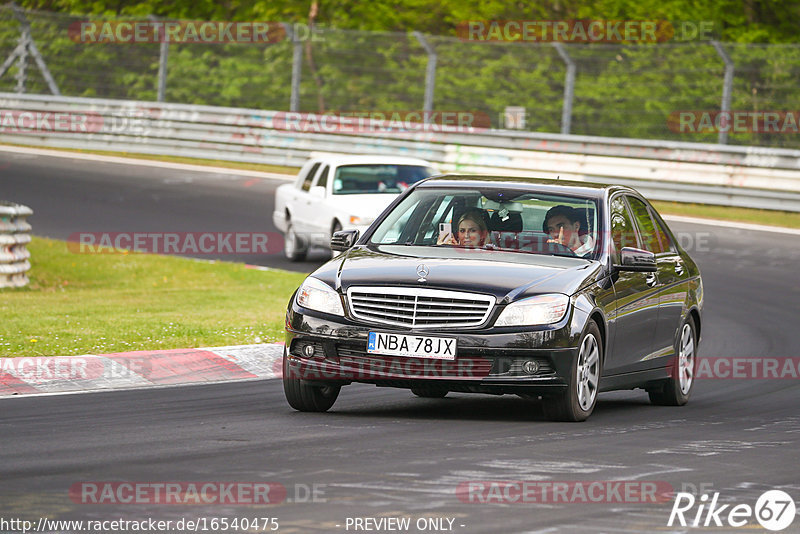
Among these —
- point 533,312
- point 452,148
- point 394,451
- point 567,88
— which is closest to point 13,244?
point 533,312

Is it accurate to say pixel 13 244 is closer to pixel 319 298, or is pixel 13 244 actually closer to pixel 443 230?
pixel 443 230

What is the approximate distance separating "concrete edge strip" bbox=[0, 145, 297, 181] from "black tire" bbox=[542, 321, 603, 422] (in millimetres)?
21503

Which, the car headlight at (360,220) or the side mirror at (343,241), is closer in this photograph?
the side mirror at (343,241)

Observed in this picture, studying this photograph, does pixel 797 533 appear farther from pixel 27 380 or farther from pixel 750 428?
pixel 27 380

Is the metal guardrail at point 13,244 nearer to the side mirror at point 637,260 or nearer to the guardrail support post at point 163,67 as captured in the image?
the side mirror at point 637,260

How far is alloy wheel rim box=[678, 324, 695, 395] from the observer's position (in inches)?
440

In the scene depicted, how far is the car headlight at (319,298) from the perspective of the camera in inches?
361

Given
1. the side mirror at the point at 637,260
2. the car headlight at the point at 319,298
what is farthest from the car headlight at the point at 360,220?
the car headlight at the point at 319,298

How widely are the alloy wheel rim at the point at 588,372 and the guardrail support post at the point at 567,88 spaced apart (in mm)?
19587

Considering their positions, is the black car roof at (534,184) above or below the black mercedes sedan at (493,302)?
above

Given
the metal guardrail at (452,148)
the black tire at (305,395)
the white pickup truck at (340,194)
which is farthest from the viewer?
the metal guardrail at (452,148)

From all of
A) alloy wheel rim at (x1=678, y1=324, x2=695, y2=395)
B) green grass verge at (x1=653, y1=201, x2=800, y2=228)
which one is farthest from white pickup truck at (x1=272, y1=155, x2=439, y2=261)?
alloy wheel rim at (x1=678, y1=324, x2=695, y2=395)

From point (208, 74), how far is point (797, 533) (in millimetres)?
27630

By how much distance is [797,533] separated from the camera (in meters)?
6.22
